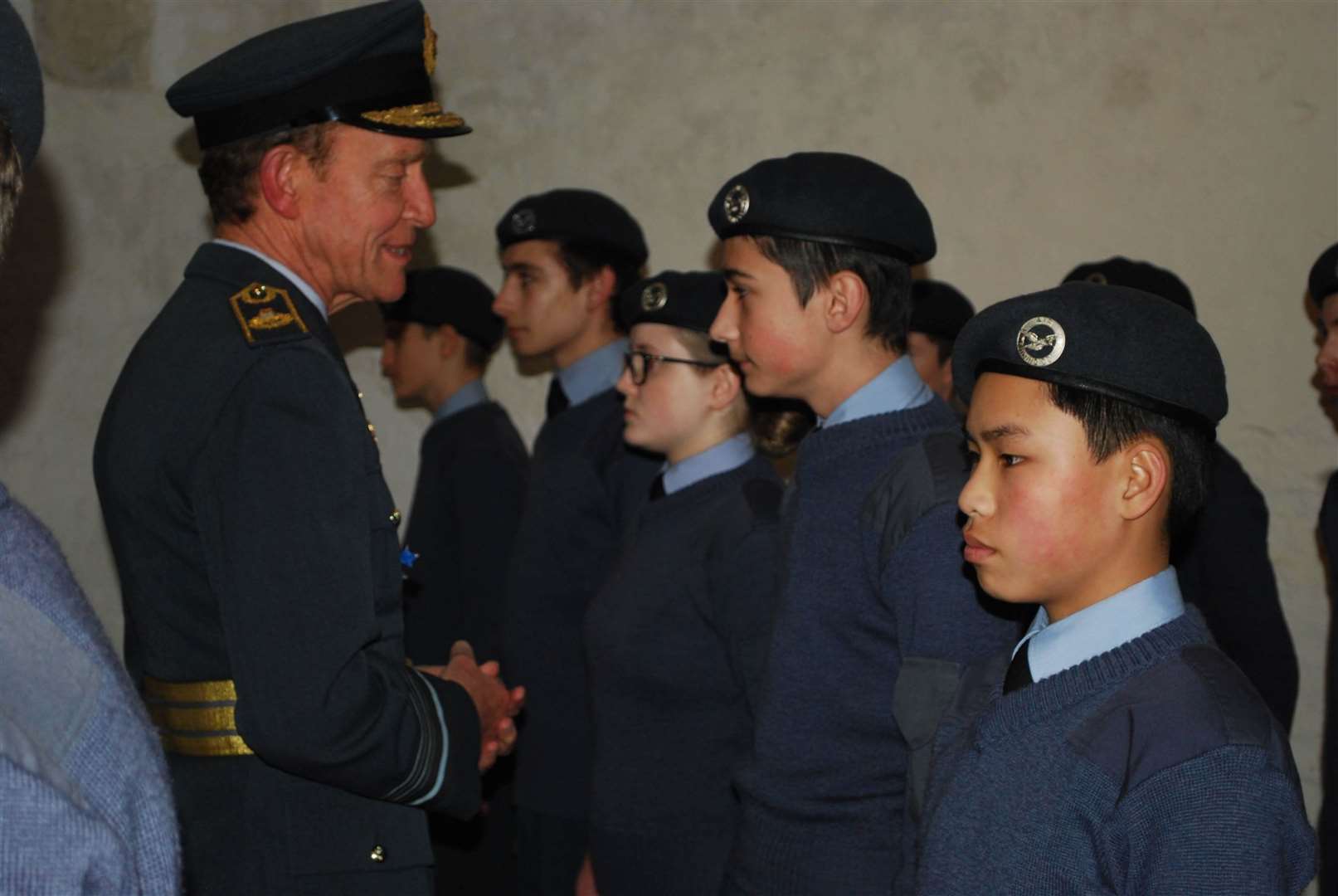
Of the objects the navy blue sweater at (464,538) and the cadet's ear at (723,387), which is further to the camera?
the navy blue sweater at (464,538)

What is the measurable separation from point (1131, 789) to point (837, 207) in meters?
1.06

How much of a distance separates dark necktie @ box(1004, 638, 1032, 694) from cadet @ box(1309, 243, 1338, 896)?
1.51 m

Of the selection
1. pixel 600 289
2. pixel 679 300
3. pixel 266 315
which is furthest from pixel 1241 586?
pixel 266 315

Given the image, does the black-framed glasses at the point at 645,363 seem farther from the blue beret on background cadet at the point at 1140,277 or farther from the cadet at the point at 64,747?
the cadet at the point at 64,747

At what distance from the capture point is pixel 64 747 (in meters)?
0.75

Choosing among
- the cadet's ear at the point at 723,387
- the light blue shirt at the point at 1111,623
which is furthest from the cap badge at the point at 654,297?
the light blue shirt at the point at 1111,623

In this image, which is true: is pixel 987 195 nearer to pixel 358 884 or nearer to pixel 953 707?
pixel 953 707

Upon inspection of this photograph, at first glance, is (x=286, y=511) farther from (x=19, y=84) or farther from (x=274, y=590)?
(x=19, y=84)

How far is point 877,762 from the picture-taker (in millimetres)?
1891

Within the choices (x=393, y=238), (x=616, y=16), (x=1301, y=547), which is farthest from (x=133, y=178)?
(x=1301, y=547)

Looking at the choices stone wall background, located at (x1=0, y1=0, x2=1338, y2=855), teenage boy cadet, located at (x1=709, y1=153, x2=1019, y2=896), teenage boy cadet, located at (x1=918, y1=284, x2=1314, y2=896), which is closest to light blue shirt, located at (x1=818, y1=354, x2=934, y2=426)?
teenage boy cadet, located at (x1=709, y1=153, x2=1019, y2=896)

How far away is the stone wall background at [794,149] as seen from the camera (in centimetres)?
337

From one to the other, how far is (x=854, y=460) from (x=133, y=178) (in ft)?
9.61

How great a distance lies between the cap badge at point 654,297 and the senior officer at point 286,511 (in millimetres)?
805
